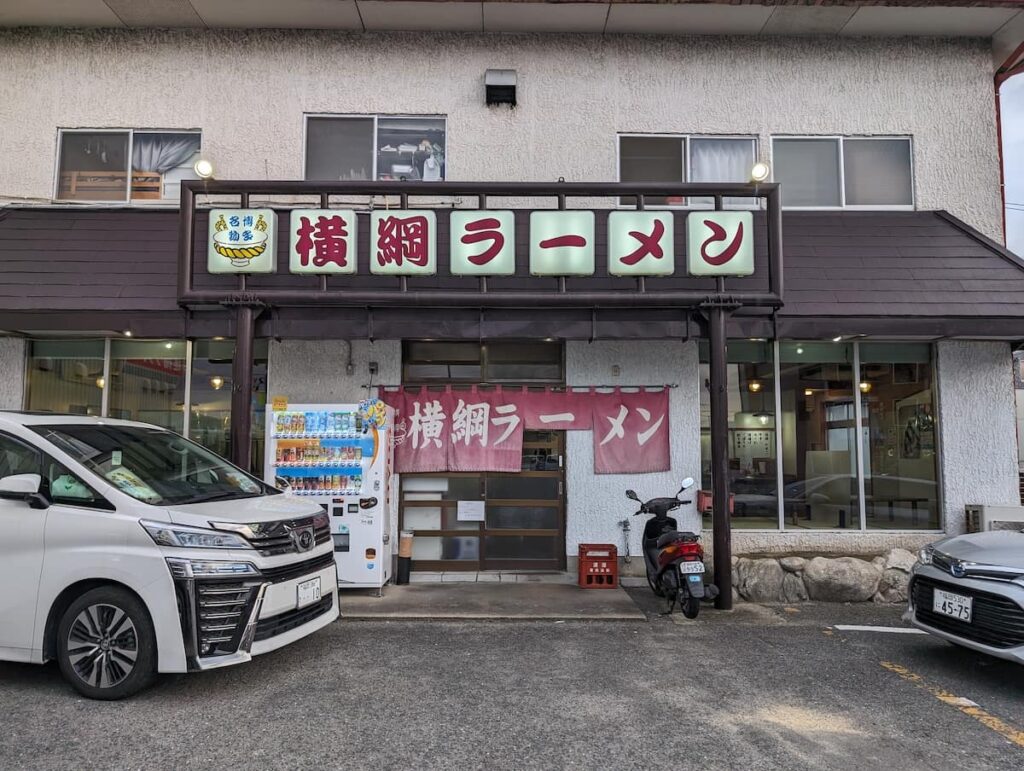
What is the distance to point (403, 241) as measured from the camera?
712cm

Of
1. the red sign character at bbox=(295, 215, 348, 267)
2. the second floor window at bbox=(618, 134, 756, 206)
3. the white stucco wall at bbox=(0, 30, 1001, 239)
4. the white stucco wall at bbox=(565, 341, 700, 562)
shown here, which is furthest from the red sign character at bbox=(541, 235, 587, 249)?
the second floor window at bbox=(618, 134, 756, 206)

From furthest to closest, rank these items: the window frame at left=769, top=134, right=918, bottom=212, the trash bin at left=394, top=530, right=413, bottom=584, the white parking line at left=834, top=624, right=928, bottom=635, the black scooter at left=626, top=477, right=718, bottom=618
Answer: the window frame at left=769, top=134, right=918, bottom=212
the trash bin at left=394, top=530, right=413, bottom=584
the black scooter at left=626, top=477, right=718, bottom=618
the white parking line at left=834, top=624, right=928, bottom=635

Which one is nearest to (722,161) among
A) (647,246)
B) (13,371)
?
(647,246)

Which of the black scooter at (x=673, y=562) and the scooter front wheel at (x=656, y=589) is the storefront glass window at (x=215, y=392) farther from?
the scooter front wheel at (x=656, y=589)

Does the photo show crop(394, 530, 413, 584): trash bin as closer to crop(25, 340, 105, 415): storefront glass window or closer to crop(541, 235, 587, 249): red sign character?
crop(541, 235, 587, 249): red sign character

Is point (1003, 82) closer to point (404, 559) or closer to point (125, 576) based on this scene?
point (404, 559)

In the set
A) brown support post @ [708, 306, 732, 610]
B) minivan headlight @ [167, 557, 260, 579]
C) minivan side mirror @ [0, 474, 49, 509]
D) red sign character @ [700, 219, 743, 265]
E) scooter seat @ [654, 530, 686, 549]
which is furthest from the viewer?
red sign character @ [700, 219, 743, 265]

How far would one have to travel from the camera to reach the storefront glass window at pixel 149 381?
8539 mm

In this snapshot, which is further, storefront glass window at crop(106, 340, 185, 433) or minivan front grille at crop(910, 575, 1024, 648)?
storefront glass window at crop(106, 340, 185, 433)

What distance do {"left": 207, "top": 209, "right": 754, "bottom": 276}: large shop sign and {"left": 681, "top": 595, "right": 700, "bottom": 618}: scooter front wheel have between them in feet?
11.3

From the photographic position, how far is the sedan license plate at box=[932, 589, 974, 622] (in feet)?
16.0

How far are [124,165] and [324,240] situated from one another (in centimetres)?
408

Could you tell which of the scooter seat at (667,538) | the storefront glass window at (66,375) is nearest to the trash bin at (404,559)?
the scooter seat at (667,538)

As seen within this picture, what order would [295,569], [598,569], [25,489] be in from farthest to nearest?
[598,569] < [295,569] < [25,489]
